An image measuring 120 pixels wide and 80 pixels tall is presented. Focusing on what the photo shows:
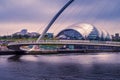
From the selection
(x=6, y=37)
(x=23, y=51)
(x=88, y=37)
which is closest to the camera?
(x=23, y=51)

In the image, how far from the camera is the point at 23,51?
Answer: 2095 inches

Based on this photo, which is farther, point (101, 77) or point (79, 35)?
point (79, 35)

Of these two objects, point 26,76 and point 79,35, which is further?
point 79,35

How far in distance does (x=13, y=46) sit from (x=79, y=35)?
28.6 metres

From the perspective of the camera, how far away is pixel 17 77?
24.7m

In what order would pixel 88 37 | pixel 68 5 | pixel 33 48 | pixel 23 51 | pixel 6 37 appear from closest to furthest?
pixel 68 5
pixel 23 51
pixel 33 48
pixel 88 37
pixel 6 37

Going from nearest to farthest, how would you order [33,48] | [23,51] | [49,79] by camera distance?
[49,79], [23,51], [33,48]

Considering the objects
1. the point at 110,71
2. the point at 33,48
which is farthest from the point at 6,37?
the point at 110,71

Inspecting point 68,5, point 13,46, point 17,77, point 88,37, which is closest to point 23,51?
point 13,46

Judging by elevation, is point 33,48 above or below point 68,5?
below

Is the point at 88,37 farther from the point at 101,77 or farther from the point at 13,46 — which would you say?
the point at 101,77

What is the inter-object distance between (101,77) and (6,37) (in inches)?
2656

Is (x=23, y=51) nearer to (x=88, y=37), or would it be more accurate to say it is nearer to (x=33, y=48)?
(x=33, y=48)

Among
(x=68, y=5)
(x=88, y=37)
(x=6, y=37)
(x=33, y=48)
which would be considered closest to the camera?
(x=68, y=5)
